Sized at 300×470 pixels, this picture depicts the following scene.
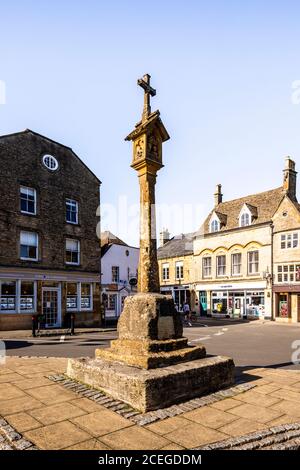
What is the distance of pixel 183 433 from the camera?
15.3ft

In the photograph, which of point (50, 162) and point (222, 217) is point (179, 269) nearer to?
point (222, 217)

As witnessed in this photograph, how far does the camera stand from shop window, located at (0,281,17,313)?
2012 cm

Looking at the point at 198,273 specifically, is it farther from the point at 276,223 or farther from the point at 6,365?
the point at 6,365

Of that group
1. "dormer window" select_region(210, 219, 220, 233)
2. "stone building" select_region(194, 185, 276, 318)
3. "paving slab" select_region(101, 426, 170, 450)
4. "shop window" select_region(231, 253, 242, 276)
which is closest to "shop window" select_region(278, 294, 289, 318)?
"stone building" select_region(194, 185, 276, 318)

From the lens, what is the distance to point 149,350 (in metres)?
6.54

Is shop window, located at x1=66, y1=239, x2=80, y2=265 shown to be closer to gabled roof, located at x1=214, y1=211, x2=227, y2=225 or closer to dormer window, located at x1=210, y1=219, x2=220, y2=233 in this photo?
dormer window, located at x1=210, y1=219, x2=220, y2=233

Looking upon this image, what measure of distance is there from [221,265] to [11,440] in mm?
31616

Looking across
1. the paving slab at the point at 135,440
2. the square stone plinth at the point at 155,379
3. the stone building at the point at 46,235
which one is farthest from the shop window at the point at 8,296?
the paving slab at the point at 135,440

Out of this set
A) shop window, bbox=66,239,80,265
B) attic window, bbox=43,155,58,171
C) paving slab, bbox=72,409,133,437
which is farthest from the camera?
shop window, bbox=66,239,80,265

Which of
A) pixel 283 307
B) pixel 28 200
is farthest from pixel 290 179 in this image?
pixel 28 200

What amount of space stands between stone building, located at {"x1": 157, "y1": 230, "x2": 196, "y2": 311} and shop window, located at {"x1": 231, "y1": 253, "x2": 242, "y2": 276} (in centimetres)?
631

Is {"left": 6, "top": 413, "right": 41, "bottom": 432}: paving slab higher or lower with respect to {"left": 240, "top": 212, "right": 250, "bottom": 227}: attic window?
lower

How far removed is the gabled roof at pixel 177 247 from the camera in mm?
41438

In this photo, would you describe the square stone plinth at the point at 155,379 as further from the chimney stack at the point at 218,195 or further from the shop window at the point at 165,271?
the shop window at the point at 165,271
